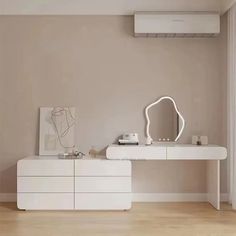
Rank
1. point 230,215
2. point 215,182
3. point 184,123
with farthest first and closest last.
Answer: point 184,123 < point 215,182 < point 230,215

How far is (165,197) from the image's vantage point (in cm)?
530

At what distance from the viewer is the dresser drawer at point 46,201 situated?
4.71 m

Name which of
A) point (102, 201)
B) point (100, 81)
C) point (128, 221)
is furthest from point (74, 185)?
point (100, 81)

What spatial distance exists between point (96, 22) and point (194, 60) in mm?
1329

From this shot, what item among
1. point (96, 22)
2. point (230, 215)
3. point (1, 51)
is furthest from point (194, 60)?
point (1, 51)

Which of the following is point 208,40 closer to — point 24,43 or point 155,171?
point 155,171

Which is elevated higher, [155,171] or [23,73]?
[23,73]

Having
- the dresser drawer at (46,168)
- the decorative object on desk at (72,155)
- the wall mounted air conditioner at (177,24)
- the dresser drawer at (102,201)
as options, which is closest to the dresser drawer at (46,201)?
the dresser drawer at (102,201)

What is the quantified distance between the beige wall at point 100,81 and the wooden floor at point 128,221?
61cm

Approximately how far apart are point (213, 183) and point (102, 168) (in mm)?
1352

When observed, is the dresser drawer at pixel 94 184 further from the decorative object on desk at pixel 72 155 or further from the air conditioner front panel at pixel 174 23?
the air conditioner front panel at pixel 174 23

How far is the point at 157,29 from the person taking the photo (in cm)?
510

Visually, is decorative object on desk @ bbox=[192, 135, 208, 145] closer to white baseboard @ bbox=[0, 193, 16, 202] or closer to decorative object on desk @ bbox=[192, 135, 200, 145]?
decorative object on desk @ bbox=[192, 135, 200, 145]

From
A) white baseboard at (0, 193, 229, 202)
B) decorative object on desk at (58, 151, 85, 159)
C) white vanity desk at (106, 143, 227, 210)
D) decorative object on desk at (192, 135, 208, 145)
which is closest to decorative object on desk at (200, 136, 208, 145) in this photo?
decorative object on desk at (192, 135, 208, 145)
